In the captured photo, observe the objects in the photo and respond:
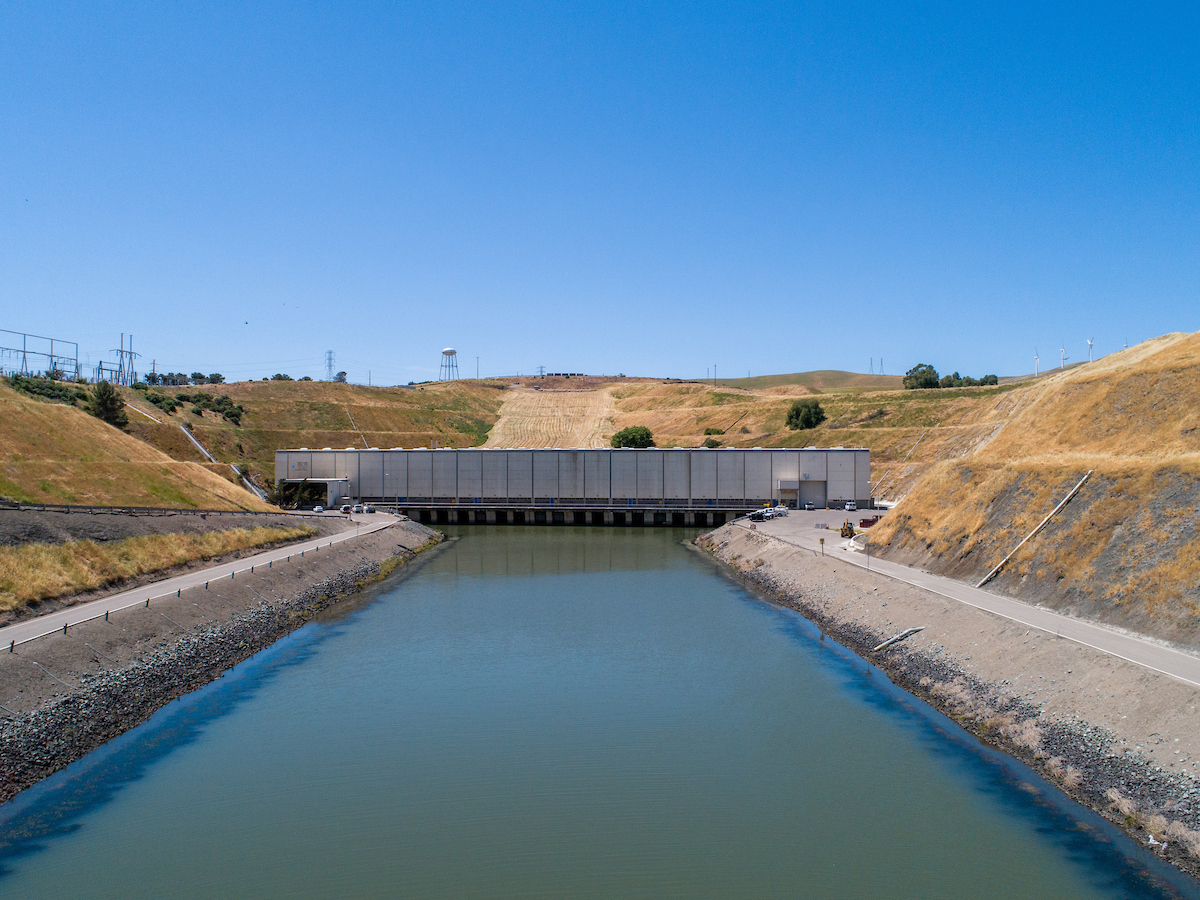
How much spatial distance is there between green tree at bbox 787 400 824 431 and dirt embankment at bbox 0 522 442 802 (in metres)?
85.5

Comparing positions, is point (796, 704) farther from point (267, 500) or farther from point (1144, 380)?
point (267, 500)

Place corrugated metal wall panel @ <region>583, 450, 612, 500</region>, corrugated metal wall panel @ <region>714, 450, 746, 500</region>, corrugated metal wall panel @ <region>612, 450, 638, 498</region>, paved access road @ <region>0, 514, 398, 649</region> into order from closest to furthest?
paved access road @ <region>0, 514, 398, 649</region>
corrugated metal wall panel @ <region>714, 450, 746, 500</region>
corrugated metal wall panel @ <region>612, 450, 638, 498</region>
corrugated metal wall panel @ <region>583, 450, 612, 500</region>

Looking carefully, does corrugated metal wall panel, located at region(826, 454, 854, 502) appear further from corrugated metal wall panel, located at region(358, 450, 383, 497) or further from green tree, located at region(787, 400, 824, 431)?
corrugated metal wall panel, located at region(358, 450, 383, 497)

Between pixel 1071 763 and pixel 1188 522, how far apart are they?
1157cm

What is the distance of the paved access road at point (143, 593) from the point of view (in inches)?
975

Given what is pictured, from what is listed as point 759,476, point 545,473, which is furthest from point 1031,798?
point 545,473

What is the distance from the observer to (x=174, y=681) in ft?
86.4

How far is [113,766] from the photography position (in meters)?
20.4

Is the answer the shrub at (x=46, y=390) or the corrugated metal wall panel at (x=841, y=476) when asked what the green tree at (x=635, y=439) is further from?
the shrub at (x=46, y=390)

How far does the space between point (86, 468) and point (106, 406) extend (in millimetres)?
28244

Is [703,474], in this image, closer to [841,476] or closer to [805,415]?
[841,476]

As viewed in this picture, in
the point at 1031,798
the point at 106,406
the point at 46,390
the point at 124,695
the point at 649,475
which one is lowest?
the point at 1031,798

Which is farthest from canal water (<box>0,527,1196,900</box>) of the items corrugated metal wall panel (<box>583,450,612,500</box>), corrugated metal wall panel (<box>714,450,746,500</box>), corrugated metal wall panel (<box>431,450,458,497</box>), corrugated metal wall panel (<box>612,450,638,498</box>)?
corrugated metal wall panel (<box>431,450,458,497</box>)

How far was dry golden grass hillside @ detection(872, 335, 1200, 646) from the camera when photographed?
986 inches
